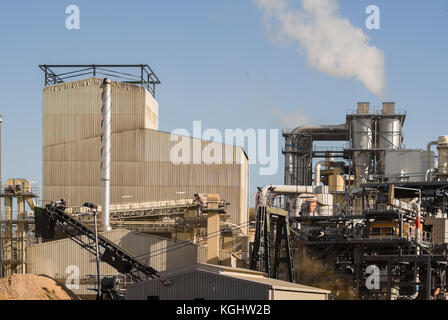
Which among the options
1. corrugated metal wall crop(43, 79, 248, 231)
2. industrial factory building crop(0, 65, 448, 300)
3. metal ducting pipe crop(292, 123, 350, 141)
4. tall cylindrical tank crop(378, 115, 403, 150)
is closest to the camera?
industrial factory building crop(0, 65, 448, 300)

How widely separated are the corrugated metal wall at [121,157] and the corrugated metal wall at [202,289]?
31907 millimetres

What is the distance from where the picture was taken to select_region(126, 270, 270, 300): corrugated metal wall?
46.0 metres

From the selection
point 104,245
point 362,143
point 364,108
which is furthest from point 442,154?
point 104,245

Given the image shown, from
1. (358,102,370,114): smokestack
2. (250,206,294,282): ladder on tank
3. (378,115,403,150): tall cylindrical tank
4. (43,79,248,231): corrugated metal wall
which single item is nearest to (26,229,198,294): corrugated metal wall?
(250,206,294,282): ladder on tank

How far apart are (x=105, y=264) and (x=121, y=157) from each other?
15.4 meters

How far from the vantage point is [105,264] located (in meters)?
69.8

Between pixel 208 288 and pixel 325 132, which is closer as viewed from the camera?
pixel 208 288

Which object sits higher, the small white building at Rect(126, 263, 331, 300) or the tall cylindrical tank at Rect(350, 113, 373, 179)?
the tall cylindrical tank at Rect(350, 113, 373, 179)

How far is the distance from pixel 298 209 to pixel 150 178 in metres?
14.8

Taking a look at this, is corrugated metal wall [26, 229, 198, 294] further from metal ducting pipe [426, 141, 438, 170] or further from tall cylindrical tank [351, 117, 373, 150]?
tall cylindrical tank [351, 117, 373, 150]

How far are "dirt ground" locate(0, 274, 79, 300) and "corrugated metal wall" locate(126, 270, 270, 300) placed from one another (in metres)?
6.09

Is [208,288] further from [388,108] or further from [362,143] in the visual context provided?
[388,108]
